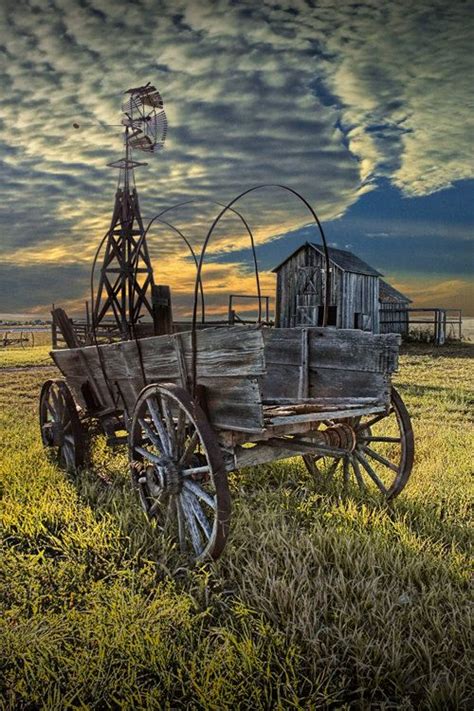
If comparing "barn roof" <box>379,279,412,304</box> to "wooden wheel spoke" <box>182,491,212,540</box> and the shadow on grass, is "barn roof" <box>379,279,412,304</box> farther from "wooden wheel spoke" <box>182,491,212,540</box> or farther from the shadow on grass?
"wooden wheel spoke" <box>182,491,212,540</box>

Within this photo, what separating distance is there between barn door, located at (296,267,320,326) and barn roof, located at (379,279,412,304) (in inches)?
250

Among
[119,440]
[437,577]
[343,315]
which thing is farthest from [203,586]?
[343,315]

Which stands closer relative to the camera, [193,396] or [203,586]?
[203,586]

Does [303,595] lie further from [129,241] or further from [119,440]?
[129,241]

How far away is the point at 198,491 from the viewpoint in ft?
11.4

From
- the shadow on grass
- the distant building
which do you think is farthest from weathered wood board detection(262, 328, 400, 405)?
the shadow on grass

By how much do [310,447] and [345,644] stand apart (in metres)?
1.45

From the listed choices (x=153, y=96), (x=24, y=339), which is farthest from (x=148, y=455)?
(x=24, y=339)

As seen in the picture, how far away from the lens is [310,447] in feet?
12.7

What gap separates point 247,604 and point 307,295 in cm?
2114

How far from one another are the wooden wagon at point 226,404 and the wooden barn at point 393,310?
24.3 m

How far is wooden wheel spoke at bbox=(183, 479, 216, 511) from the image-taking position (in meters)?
3.31

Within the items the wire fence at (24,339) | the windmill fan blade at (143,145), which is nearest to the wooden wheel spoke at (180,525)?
the windmill fan blade at (143,145)

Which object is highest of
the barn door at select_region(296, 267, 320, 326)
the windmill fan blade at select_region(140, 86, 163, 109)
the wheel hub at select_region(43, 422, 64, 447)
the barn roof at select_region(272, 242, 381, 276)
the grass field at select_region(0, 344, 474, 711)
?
the windmill fan blade at select_region(140, 86, 163, 109)
